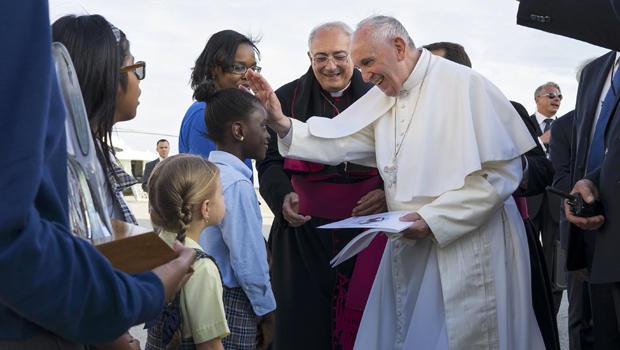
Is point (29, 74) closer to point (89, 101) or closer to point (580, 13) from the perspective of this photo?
point (89, 101)

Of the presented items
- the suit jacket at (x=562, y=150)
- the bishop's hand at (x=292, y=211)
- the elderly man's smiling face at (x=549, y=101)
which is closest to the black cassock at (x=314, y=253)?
the bishop's hand at (x=292, y=211)

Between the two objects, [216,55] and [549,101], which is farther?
[549,101]

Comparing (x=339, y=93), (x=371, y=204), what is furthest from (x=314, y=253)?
(x=339, y=93)

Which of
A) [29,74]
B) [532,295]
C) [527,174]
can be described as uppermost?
[29,74]

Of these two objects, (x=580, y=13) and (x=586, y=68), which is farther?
(x=586, y=68)

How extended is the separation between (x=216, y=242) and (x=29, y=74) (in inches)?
87.5

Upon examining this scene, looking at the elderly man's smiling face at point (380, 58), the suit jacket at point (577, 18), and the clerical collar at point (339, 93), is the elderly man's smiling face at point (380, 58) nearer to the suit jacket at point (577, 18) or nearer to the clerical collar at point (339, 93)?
the suit jacket at point (577, 18)

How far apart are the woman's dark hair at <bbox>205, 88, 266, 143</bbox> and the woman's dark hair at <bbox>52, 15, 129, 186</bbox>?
1.57 metres

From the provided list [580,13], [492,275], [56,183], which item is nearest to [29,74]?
[56,183]

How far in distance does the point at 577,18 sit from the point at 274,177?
2144 mm

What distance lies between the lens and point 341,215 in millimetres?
4270

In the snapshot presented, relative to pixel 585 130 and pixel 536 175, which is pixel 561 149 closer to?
pixel 536 175

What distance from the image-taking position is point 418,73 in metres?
3.60

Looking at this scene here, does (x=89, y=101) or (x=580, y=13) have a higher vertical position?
(x=580, y=13)
